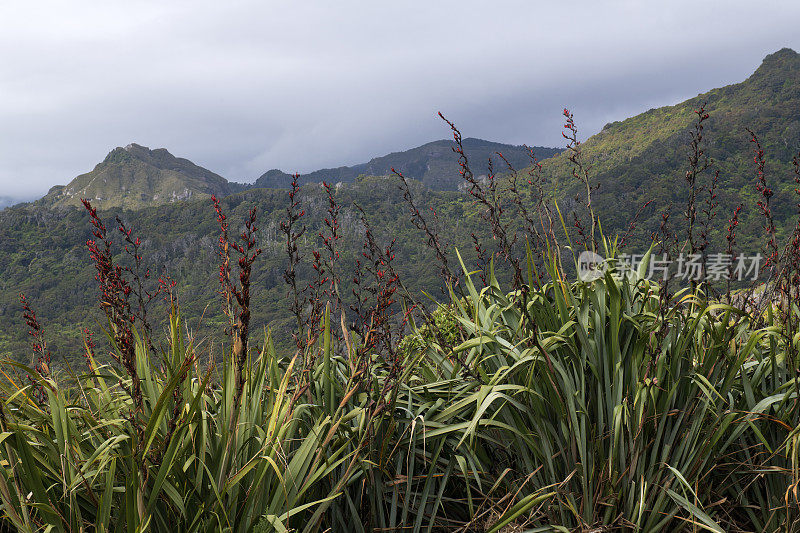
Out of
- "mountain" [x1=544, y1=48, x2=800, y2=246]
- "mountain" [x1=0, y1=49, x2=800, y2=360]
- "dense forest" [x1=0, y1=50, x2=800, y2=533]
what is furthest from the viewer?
"mountain" [x1=0, y1=49, x2=800, y2=360]

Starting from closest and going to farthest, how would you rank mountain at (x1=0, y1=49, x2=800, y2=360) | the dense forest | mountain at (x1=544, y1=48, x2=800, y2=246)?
the dense forest < mountain at (x1=544, y1=48, x2=800, y2=246) < mountain at (x1=0, y1=49, x2=800, y2=360)

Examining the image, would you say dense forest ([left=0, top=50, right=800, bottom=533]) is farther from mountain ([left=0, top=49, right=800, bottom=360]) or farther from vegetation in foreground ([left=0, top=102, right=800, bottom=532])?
mountain ([left=0, top=49, right=800, bottom=360])

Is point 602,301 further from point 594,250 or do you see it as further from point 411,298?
point 411,298

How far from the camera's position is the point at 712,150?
62.9 meters

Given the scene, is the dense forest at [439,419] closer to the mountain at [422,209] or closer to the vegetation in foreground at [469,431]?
the vegetation in foreground at [469,431]

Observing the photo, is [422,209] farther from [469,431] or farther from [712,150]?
[469,431]

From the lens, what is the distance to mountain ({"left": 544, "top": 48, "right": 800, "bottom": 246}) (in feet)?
162

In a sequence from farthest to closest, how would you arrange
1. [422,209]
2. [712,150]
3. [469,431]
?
1. [712,150]
2. [422,209]
3. [469,431]

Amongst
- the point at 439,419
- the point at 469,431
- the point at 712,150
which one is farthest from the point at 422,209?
the point at 469,431

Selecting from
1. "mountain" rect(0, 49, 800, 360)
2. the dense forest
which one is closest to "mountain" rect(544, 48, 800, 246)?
"mountain" rect(0, 49, 800, 360)

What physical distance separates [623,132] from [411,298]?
358ft

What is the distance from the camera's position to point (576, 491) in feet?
5.75

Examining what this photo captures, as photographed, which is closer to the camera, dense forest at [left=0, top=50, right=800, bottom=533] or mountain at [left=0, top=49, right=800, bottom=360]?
dense forest at [left=0, top=50, right=800, bottom=533]

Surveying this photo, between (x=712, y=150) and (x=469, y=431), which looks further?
(x=712, y=150)
